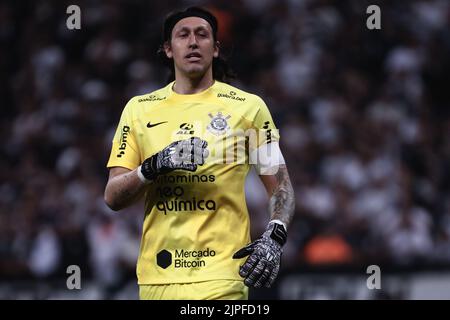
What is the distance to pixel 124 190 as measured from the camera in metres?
5.86

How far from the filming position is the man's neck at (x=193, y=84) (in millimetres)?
6125

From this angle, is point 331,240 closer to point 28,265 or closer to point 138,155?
point 28,265

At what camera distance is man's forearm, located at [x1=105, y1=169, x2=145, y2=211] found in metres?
5.81

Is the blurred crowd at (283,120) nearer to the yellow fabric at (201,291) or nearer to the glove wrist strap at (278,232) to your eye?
the yellow fabric at (201,291)

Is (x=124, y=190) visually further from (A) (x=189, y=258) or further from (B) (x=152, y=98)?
(B) (x=152, y=98)

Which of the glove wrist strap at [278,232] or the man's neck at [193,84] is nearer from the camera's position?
the glove wrist strap at [278,232]

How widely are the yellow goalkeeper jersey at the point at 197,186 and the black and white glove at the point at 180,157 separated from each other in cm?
23

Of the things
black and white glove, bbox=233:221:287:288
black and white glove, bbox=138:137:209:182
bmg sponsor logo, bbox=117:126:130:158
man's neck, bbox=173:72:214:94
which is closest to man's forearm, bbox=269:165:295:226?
black and white glove, bbox=233:221:287:288

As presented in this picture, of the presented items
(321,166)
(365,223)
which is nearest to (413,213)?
(365,223)

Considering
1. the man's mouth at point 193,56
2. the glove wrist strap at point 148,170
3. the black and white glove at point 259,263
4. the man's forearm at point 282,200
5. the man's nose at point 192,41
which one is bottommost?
the black and white glove at point 259,263

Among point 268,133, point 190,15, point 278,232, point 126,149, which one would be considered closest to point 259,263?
point 278,232

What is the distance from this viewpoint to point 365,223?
1225 cm

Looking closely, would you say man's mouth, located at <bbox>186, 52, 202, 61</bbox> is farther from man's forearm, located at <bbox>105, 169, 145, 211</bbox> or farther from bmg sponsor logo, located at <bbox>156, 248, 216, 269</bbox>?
bmg sponsor logo, located at <bbox>156, 248, 216, 269</bbox>

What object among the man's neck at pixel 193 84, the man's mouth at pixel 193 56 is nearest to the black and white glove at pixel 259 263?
the man's neck at pixel 193 84
